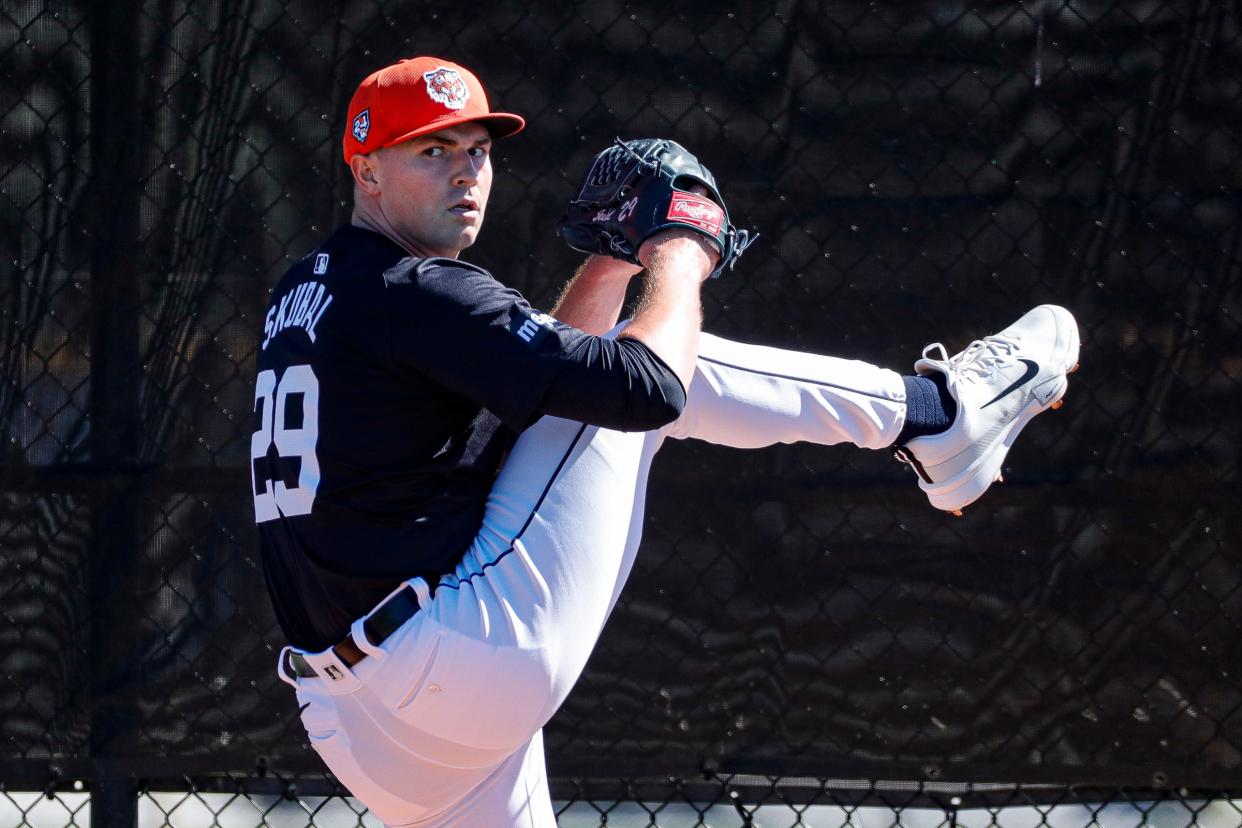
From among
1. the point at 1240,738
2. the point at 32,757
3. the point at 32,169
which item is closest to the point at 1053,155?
the point at 1240,738

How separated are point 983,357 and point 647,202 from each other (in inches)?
31.1

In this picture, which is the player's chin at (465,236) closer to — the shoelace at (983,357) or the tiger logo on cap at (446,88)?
the tiger logo on cap at (446,88)

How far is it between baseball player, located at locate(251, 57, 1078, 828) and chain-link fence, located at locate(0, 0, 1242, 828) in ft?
2.91

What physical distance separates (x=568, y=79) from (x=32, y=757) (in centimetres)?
207

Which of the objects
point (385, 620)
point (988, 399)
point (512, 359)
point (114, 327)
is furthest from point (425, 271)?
point (114, 327)

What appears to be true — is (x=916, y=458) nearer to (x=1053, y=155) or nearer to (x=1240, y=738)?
(x=1053, y=155)

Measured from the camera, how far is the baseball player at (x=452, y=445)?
1.96 metres

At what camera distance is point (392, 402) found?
2012 mm

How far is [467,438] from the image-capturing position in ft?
7.01

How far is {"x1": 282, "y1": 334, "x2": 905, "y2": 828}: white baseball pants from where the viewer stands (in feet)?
6.46

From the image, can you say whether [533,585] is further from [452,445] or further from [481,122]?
[481,122]

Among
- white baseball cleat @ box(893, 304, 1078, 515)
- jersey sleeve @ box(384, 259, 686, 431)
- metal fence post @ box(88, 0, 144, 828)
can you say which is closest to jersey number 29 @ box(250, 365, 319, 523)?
jersey sleeve @ box(384, 259, 686, 431)

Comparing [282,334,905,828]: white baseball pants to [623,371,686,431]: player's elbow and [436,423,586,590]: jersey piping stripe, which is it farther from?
[623,371,686,431]: player's elbow

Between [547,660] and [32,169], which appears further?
[32,169]
